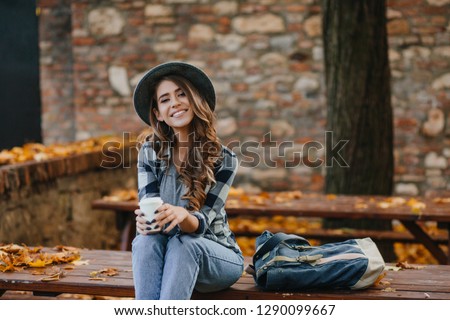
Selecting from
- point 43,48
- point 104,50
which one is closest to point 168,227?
point 104,50

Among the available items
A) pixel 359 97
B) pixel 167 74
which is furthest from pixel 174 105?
pixel 359 97

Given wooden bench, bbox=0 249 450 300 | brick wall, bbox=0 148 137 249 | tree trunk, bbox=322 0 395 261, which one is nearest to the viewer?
wooden bench, bbox=0 249 450 300

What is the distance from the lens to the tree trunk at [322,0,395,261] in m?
4.73

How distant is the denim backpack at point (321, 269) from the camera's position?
2.43m

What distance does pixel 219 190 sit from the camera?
2648mm

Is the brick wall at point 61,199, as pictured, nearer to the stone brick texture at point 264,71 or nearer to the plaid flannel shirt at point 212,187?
the stone brick texture at point 264,71

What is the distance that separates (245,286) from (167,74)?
2.90ft

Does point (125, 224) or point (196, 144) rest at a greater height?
point (196, 144)

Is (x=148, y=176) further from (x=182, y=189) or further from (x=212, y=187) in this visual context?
(x=212, y=187)

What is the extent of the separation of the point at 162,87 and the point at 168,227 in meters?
0.61

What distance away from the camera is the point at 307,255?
8.14 feet

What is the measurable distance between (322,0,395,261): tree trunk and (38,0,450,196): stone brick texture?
1.64 m
